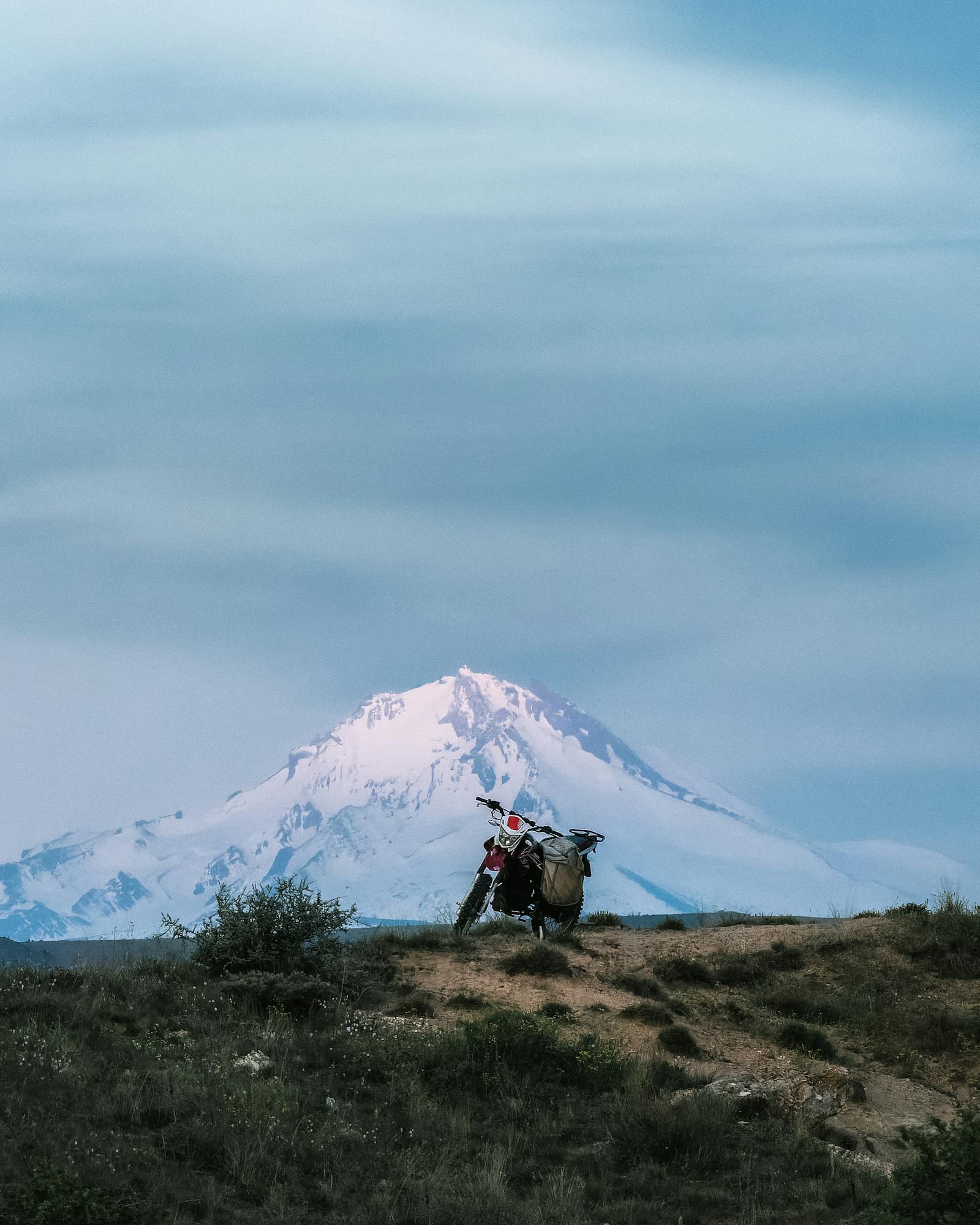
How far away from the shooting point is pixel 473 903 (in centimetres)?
2233

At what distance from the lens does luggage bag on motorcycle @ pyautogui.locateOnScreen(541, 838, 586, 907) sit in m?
22.1

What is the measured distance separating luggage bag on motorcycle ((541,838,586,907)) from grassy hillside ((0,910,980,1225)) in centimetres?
81

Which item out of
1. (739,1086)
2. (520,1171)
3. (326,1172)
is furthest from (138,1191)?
(739,1086)

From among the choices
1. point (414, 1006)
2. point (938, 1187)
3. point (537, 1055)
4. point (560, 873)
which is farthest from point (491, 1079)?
point (560, 873)

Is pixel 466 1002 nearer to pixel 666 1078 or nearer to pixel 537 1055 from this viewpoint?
pixel 537 1055

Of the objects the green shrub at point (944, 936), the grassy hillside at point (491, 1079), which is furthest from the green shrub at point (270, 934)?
the green shrub at point (944, 936)

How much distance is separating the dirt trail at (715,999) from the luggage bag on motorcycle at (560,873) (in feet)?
2.63

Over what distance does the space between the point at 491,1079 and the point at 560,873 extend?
21.4 feet

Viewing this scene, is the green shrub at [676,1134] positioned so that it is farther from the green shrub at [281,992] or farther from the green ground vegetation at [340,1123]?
the green shrub at [281,992]

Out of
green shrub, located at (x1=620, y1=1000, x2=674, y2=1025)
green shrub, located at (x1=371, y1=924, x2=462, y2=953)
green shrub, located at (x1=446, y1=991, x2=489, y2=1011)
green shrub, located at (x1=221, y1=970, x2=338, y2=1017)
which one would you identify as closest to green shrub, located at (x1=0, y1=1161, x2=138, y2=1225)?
green shrub, located at (x1=221, y1=970, x2=338, y2=1017)

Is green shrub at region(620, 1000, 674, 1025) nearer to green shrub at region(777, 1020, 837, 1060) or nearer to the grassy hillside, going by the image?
the grassy hillside

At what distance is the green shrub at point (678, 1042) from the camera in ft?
59.9

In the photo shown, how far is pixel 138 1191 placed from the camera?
12.0 m

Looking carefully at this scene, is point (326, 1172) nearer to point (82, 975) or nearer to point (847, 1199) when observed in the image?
point (847, 1199)
